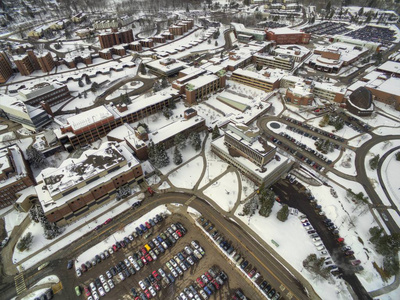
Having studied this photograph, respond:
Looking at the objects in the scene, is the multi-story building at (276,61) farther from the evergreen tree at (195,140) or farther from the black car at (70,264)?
the black car at (70,264)

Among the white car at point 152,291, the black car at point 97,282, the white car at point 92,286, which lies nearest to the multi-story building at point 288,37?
the white car at point 152,291

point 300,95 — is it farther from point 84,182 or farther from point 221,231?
point 84,182

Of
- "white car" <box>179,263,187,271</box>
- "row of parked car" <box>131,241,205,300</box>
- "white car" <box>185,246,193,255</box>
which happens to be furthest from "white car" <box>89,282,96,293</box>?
"white car" <box>185,246,193,255</box>

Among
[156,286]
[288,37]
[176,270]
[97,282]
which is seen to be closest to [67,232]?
[97,282]

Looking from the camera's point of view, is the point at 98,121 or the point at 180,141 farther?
the point at 98,121

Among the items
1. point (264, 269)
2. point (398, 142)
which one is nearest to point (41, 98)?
point (264, 269)
